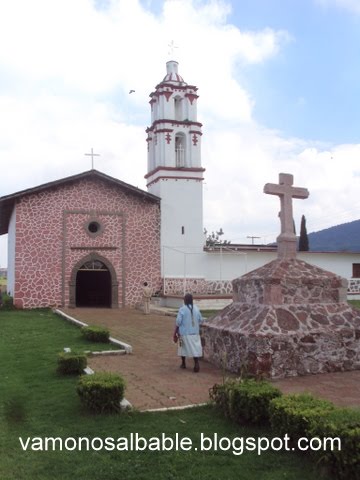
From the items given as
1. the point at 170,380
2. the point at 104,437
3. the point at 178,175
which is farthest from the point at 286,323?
the point at 178,175

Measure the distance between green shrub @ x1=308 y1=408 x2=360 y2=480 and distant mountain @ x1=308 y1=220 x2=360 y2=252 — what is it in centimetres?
7036

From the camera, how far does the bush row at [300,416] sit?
3.60 meters

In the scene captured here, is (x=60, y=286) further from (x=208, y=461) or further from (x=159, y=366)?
(x=208, y=461)

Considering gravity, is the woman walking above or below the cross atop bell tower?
below

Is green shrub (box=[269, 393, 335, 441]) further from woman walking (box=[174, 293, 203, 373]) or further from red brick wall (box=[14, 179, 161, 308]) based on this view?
red brick wall (box=[14, 179, 161, 308])

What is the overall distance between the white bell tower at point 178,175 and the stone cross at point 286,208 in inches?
534

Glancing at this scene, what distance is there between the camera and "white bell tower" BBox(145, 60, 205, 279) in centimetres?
2316

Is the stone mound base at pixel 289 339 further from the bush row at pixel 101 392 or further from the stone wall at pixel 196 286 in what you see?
the stone wall at pixel 196 286

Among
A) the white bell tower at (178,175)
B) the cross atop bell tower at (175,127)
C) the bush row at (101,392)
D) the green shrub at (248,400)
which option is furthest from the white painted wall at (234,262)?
the green shrub at (248,400)

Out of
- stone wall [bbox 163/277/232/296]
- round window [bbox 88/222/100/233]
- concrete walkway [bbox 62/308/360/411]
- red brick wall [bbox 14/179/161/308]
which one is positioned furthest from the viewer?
stone wall [bbox 163/277/232/296]

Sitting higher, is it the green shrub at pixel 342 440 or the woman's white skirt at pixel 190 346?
the woman's white skirt at pixel 190 346

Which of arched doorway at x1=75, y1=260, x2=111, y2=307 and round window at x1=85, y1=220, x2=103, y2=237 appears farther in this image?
arched doorway at x1=75, y1=260, x2=111, y2=307

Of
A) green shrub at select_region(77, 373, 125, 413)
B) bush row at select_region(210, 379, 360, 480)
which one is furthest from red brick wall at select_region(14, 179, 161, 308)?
bush row at select_region(210, 379, 360, 480)

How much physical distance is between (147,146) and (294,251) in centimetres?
1825
